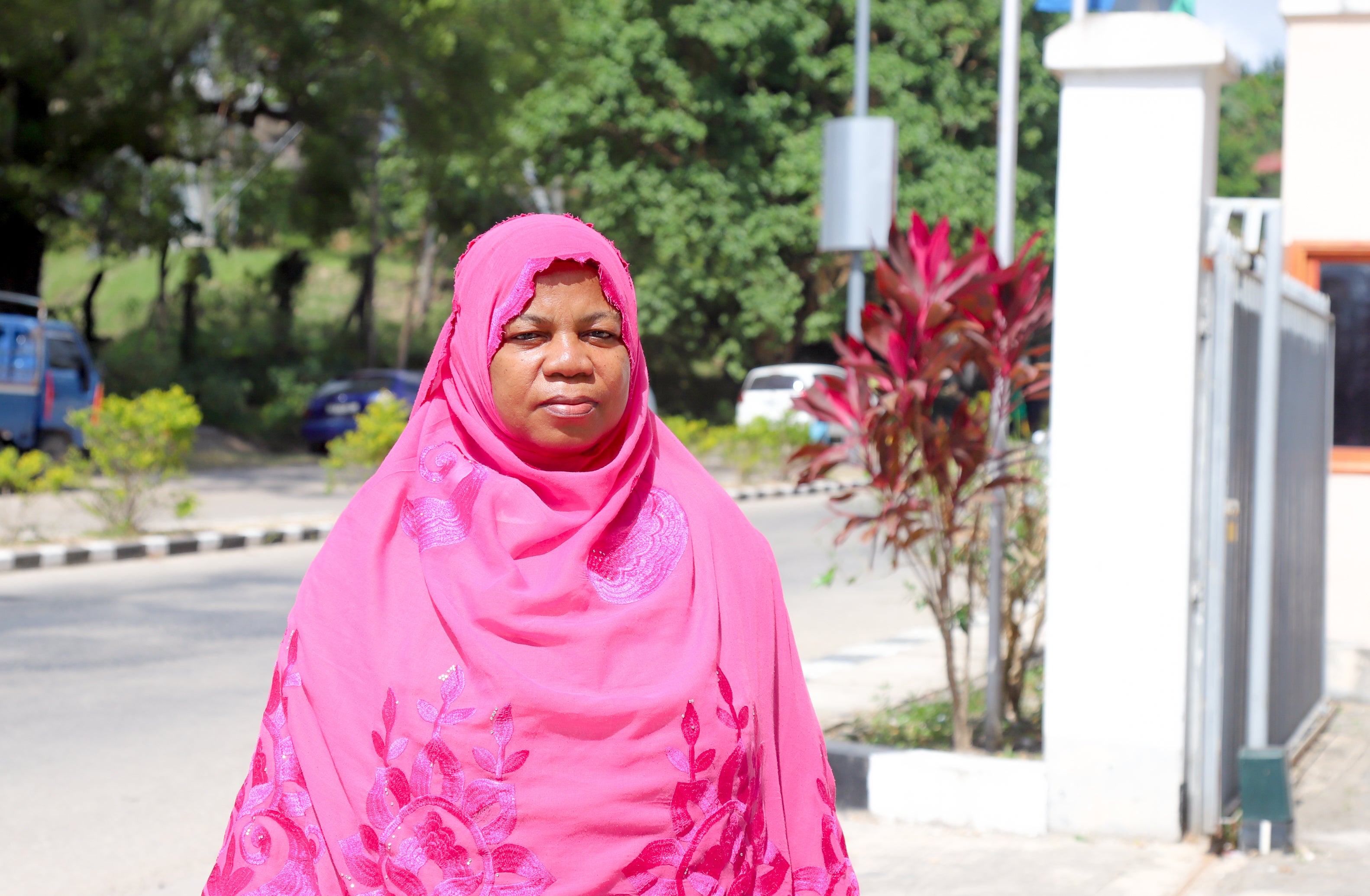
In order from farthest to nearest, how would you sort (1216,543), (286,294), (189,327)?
(286,294) < (189,327) < (1216,543)

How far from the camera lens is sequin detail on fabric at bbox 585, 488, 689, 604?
2.00 meters

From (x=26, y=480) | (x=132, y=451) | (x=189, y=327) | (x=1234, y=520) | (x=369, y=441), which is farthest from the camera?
(x=189, y=327)

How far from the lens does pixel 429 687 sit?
Result: 6.31 ft

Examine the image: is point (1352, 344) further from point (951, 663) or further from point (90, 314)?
point (90, 314)

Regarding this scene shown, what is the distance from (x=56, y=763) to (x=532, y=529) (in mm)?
4594

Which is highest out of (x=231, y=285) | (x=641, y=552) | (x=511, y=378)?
(x=231, y=285)

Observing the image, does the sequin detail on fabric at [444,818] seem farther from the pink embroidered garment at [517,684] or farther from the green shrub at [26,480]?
the green shrub at [26,480]

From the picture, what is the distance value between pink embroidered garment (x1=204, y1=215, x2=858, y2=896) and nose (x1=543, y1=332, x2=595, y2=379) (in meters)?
0.07

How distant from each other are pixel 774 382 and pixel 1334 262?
17505 millimetres

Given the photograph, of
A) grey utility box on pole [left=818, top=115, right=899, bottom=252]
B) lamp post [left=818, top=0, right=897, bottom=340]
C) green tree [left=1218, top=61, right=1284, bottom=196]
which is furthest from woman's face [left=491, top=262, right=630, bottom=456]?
green tree [left=1218, top=61, right=1284, bottom=196]

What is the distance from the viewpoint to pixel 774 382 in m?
26.1

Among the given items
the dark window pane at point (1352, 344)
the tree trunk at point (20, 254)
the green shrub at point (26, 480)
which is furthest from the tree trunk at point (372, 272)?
the dark window pane at point (1352, 344)

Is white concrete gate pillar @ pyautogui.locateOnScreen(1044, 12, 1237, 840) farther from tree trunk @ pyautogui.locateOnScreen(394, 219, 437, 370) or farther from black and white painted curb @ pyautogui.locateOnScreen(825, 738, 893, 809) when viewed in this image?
tree trunk @ pyautogui.locateOnScreen(394, 219, 437, 370)

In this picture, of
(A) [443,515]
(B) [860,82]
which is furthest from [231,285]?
(A) [443,515]
